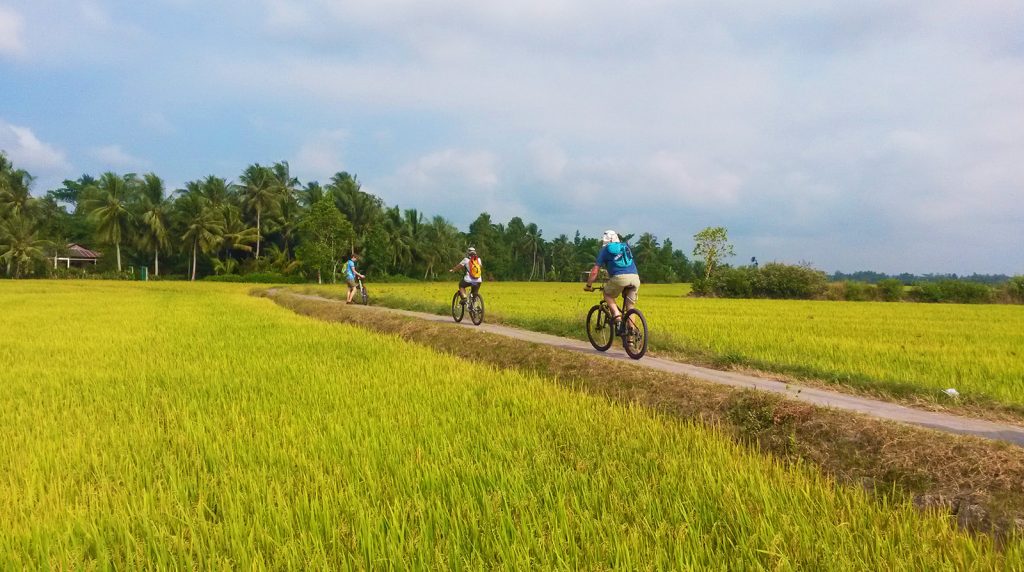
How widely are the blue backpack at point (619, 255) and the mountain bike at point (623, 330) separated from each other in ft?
1.44

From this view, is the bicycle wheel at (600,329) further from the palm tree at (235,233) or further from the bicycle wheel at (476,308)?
the palm tree at (235,233)

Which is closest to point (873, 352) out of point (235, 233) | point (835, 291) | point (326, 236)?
point (835, 291)

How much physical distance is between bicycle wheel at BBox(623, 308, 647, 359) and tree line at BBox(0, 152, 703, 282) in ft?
104

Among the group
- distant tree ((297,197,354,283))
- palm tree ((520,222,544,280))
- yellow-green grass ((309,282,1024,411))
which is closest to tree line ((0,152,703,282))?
distant tree ((297,197,354,283))

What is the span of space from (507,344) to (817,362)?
13.1ft

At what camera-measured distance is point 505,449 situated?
3.21 m

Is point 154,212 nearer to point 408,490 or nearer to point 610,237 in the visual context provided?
point 610,237

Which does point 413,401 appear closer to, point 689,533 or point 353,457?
point 353,457

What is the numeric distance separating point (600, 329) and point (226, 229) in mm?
45236

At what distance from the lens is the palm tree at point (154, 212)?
4325 centimetres

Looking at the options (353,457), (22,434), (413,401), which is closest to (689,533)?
(353,457)

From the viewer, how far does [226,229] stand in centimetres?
4441

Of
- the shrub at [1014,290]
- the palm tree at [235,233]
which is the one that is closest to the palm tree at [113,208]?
the palm tree at [235,233]

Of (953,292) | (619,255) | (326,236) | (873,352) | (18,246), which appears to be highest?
(326,236)
